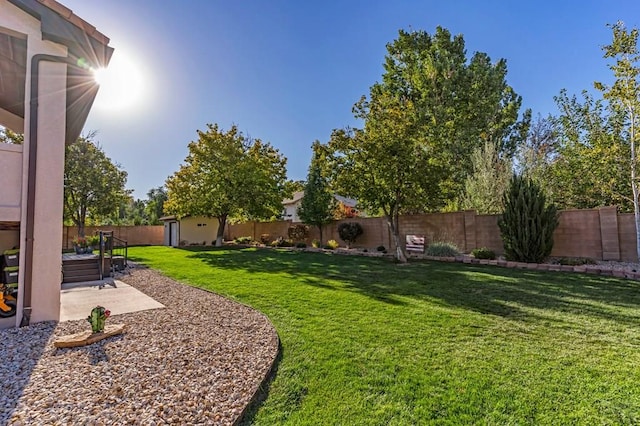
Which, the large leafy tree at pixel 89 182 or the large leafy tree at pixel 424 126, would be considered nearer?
the large leafy tree at pixel 424 126

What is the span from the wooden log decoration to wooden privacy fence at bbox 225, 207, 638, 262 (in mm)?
12029

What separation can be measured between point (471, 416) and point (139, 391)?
2939 millimetres

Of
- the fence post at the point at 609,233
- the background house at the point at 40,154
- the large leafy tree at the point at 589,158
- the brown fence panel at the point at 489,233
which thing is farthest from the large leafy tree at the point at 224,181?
the fence post at the point at 609,233

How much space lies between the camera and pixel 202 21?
9062mm

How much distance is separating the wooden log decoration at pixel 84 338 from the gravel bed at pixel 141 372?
0.25ft

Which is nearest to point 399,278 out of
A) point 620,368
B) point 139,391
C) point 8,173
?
point 620,368

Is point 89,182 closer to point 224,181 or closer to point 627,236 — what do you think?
point 224,181

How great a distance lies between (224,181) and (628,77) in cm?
1887

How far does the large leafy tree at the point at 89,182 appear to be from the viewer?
18344mm

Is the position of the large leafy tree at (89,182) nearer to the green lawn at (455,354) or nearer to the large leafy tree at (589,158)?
the green lawn at (455,354)

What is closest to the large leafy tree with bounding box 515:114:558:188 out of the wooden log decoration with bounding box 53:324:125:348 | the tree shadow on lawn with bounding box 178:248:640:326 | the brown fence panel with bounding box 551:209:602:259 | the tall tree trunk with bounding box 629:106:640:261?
the brown fence panel with bounding box 551:209:602:259

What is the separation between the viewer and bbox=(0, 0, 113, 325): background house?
483 centimetres

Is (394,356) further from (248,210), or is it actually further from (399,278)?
(248,210)

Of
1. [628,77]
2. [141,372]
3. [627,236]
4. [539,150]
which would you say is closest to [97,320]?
[141,372]
